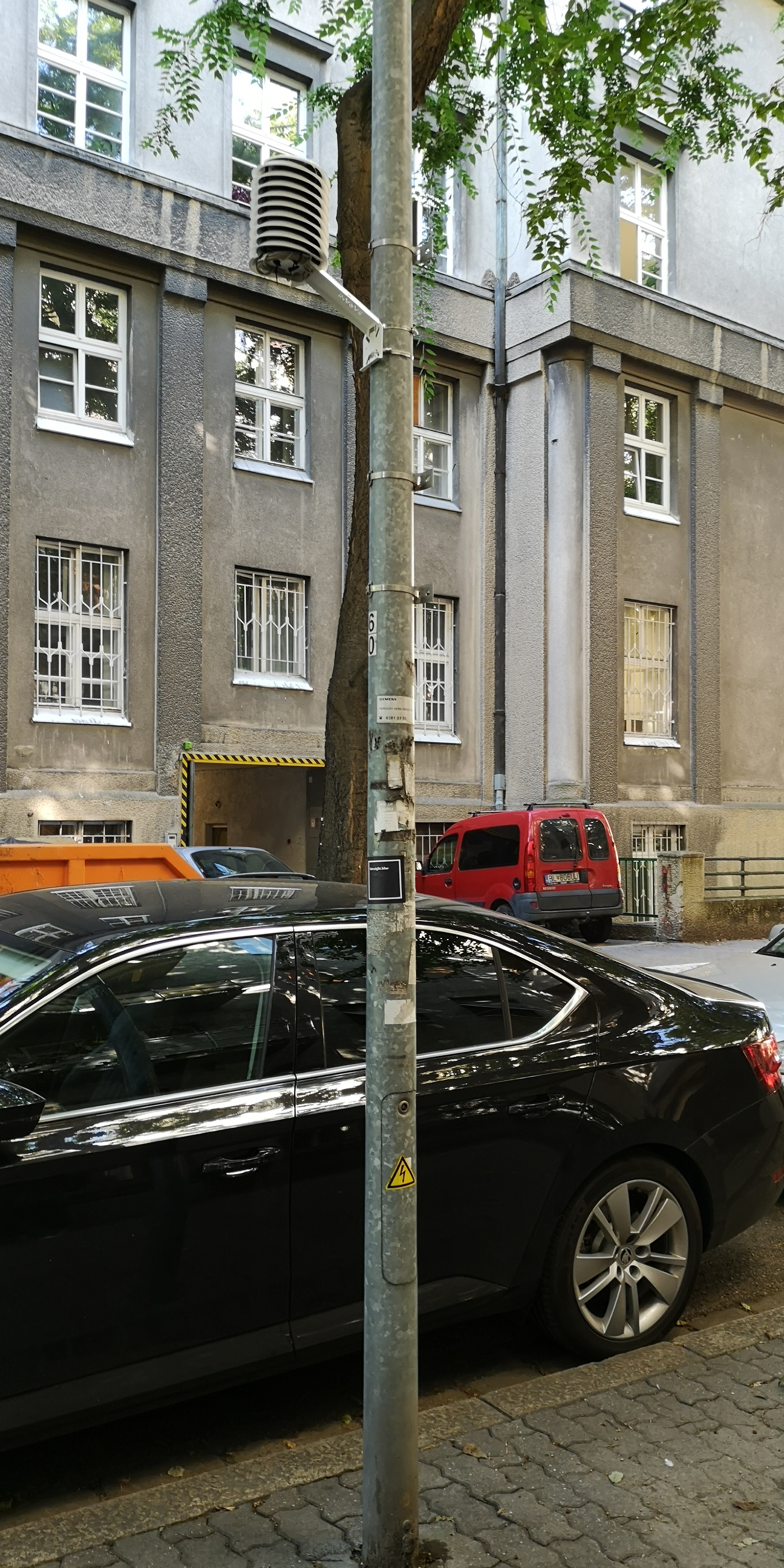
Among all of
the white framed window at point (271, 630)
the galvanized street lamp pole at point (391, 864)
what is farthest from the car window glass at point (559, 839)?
the galvanized street lamp pole at point (391, 864)

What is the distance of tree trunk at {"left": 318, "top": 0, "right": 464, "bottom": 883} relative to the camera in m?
9.42

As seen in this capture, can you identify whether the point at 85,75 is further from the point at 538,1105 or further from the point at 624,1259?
the point at 624,1259

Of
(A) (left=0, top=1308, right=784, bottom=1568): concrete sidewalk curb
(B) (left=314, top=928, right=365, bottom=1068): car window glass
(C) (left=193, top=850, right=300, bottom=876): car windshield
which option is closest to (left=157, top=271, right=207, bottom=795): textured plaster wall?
(C) (left=193, top=850, right=300, bottom=876): car windshield

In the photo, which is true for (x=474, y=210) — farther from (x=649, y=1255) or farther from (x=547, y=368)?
(x=649, y=1255)

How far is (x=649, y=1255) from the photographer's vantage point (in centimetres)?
433

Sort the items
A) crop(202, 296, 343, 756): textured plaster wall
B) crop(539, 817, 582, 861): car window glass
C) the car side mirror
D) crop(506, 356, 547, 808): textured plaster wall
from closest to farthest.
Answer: the car side mirror, crop(539, 817, 582, 861): car window glass, crop(202, 296, 343, 756): textured plaster wall, crop(506, 356, 547, 808): textured plaster wall

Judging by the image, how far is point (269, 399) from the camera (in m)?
19.0

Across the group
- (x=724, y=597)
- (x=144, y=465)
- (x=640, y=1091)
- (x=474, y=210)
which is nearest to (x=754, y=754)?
(x=724, y=597)

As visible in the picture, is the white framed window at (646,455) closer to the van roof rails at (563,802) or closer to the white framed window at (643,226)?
the white framed window at (643,226)

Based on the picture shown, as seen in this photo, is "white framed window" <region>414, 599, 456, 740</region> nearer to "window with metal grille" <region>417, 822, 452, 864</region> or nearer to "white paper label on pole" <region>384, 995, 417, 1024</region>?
"window with metal grille" <region>417, 822, 452, 864</region>

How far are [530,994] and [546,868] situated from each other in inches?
506

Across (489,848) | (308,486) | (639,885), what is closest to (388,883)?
(489,848)

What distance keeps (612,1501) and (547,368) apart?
65.3 feet

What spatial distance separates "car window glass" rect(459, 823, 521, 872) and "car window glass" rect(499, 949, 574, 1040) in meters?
12.8
